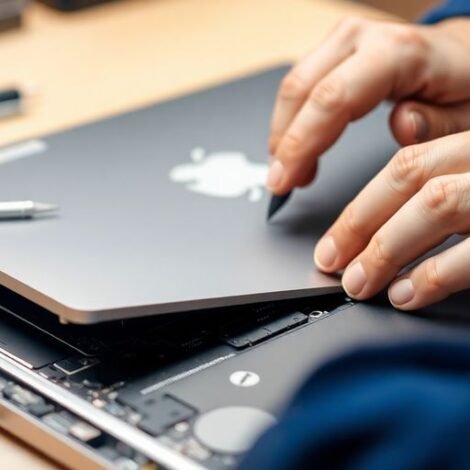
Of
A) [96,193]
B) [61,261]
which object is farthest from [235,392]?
[96,193]

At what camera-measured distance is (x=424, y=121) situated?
0.92 meters

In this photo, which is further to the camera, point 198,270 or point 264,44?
point 264,44

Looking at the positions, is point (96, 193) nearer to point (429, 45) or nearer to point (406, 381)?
point (429, 45)

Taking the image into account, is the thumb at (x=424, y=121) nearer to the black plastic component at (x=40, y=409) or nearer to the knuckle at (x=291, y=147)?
the knuckle at (x=291, y=147)

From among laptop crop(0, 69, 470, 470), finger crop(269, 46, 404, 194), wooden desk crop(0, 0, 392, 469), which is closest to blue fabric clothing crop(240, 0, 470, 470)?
laptop crop(0, 69, 470, 470)

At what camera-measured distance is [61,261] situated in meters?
0.71

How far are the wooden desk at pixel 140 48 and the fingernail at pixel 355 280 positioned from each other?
466 millimetres

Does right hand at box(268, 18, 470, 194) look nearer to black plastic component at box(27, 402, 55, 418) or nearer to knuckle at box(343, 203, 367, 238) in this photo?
knuckle at box(343, 203, 367, 238)

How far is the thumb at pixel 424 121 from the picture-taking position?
35.9 inches

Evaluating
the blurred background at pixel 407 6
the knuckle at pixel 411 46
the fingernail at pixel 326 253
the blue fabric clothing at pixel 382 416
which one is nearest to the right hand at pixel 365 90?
the knuckle at pixel 411 46

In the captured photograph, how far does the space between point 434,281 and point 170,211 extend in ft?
0.69

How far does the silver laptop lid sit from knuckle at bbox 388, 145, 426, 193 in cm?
8

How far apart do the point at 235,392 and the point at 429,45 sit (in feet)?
1.43

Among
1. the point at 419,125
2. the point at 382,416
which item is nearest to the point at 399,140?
the point at 419,125
